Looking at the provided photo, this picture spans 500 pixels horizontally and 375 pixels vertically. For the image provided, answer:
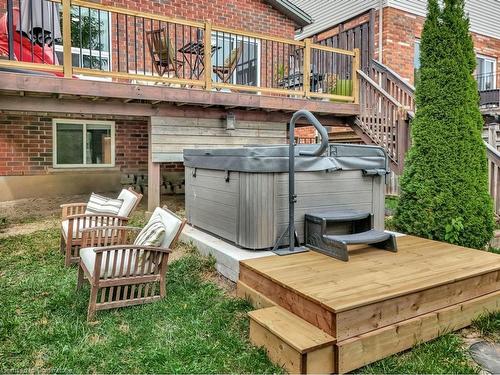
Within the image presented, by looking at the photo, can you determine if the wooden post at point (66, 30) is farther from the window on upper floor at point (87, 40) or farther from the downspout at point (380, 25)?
the downspout at point (380, 25)

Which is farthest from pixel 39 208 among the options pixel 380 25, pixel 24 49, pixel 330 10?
pixel 330 10

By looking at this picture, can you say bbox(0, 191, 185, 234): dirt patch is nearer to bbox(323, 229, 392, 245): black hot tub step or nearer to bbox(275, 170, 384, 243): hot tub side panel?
bbox(275, 170, 384, 243): hot tub side panel

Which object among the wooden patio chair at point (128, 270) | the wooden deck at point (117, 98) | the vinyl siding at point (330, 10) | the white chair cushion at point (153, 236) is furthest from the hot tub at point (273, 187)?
the vinyl siding at point (330, 10)

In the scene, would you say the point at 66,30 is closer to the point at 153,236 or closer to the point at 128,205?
the point at 128,205

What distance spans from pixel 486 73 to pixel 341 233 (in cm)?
1198

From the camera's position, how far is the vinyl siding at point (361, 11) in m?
11.0

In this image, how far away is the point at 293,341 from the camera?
2273mm

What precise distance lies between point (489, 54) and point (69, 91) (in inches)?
500

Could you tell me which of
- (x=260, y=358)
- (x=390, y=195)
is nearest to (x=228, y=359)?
(x=260, y=358)

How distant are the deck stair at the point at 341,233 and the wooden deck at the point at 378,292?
4.3 inches

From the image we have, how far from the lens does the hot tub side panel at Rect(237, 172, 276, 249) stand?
3809 mm

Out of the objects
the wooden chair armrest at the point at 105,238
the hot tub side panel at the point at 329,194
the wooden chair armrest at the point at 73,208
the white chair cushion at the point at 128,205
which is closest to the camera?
the hot tub side panel at the point at 329,194

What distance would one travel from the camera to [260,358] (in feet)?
8.05

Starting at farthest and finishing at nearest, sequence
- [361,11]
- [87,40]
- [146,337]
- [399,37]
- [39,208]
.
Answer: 1. [361,11]
2. [399,37]
3. [87,40]
4. [39,208]
5. [146,337]
